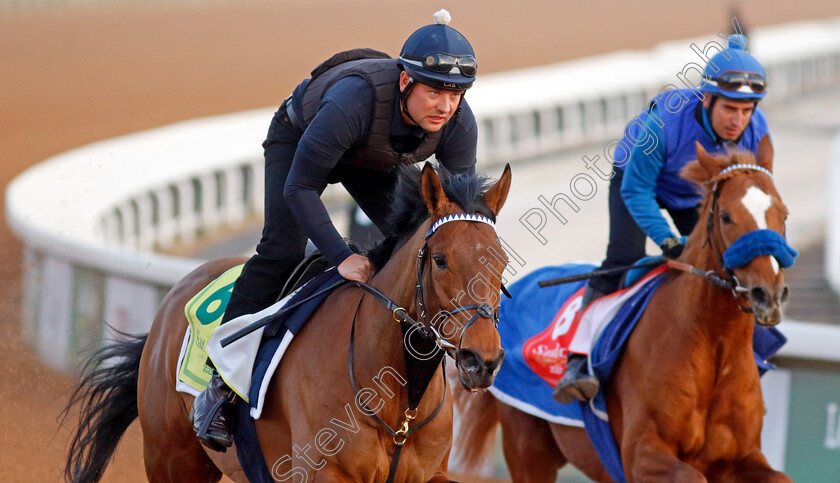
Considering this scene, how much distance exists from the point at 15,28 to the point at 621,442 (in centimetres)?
2709

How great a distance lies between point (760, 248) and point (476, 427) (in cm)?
222

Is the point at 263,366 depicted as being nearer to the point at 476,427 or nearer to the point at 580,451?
the point at 580,451

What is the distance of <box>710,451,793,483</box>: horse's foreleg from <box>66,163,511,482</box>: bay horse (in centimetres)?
133

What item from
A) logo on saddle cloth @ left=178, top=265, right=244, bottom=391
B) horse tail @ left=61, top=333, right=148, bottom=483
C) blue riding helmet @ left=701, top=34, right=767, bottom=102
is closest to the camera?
logo on saddle cloth @ left=178, top=265, right=244, bottom=391

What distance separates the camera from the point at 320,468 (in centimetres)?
338

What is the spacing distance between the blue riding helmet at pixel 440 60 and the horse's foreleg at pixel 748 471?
1954 millimetres

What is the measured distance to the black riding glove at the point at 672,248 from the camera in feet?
15.4

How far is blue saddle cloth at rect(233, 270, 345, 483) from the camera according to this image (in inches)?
148

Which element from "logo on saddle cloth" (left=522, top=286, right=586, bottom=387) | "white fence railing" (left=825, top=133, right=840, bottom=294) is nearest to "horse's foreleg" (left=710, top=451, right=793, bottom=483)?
"logo on saddle cloth" (left=522, top=286, right=586, bottom=387)

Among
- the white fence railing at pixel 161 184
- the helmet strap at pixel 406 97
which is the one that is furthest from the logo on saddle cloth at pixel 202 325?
the white fence railing at pixel 161 184

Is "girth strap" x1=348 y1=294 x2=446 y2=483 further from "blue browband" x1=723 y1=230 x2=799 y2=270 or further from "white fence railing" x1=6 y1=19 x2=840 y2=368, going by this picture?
"white fence railing" x1=6 y1=19 x2=840 y2=368

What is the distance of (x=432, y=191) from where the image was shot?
323 cm

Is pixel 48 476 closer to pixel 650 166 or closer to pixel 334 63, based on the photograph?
pixel 334 63

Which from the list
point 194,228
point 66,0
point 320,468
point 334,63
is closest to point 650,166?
point 334,63
